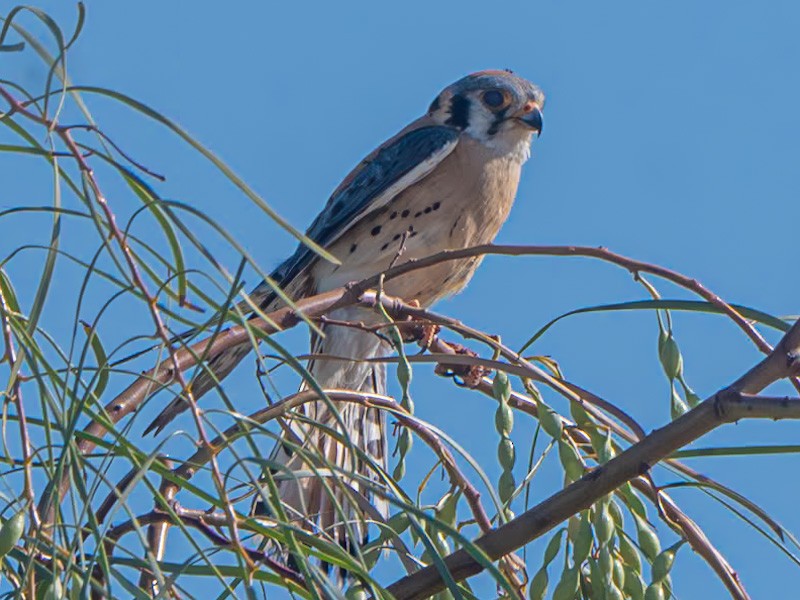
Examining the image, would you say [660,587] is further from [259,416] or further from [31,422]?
[31,422]

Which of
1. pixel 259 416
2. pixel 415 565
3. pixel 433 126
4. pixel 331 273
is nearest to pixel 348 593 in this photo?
pixel 415 565

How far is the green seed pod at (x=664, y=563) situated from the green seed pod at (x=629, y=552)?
105mm

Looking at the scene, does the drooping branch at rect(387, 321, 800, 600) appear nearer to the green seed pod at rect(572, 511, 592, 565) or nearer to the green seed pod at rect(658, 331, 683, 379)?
the green seed pod at rect(572, 511, 592, 565)

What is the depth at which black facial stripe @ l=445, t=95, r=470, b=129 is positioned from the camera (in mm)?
5160

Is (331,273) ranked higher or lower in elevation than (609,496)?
higher

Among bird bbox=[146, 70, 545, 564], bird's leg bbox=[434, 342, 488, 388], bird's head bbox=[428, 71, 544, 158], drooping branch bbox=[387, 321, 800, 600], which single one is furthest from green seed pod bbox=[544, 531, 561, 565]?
bird's head bbox=[428, 71, 544, 158]

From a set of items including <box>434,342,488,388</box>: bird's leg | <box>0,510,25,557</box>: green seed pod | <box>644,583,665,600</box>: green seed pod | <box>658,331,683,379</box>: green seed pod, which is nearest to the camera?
<box>0,510,25,557</box>: green seed pod

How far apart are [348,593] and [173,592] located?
16.8 inches

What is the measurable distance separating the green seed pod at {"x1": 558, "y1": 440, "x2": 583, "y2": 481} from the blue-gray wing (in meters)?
2.68

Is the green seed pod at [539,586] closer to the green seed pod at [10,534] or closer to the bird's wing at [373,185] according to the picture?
the green seed pod at [10,534]

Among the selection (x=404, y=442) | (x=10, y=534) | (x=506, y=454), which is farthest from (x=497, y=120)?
(x=10, y=534)

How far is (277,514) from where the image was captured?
1.24 meters

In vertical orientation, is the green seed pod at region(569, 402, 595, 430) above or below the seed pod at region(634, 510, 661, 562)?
above

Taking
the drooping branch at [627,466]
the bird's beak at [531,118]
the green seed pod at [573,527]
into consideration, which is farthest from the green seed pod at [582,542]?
the bird's beak at [531,118]
